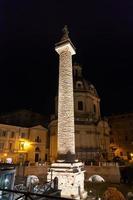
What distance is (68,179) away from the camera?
11.8m

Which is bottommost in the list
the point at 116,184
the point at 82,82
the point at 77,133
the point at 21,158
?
the point at 116,184

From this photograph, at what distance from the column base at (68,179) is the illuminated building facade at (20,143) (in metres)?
15.4

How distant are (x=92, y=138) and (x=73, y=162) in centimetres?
1710

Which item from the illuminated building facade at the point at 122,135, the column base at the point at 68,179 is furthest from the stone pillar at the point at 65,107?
the illuminated building facade at the point at 122,135

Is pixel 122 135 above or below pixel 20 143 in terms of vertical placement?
above

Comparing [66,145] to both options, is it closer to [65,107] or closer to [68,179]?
[68,179]

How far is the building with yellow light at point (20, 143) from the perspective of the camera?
95.6 ft

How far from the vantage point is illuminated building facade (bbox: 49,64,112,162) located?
27.8m

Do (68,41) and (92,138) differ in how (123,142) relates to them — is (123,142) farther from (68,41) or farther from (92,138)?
(68,41)

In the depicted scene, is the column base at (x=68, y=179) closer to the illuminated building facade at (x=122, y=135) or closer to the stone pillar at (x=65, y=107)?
the stone pillar at (x=65, y=107)

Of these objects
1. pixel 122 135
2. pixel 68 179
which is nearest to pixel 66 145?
pixel 68 179

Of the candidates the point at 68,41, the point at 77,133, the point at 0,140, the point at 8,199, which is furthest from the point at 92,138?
the point at 8,199

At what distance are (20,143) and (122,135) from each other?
25.8m

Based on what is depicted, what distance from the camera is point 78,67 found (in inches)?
1500
